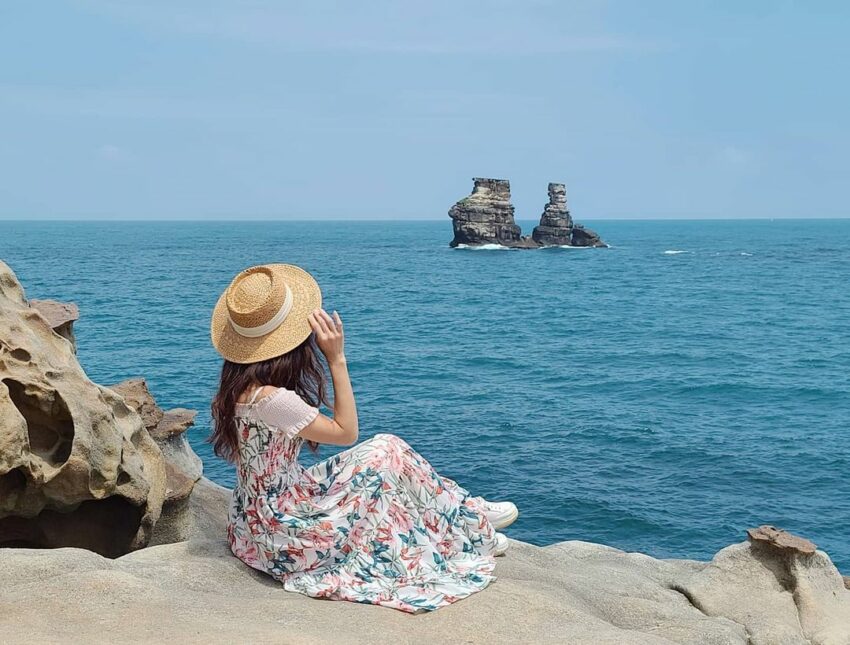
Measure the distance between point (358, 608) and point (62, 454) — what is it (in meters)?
2.97

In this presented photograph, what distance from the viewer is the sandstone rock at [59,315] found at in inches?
387

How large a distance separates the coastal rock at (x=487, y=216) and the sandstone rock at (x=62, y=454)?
103940 millimetres

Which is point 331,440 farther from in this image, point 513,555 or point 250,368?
point 513,555

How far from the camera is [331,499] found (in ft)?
21.0

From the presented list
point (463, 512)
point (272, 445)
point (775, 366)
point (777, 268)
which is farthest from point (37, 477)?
point (777, 268)

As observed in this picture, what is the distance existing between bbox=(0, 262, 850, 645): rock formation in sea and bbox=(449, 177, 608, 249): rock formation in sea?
4046 inches

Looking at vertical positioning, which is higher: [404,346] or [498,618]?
[498,618]

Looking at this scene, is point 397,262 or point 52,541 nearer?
point 52,541

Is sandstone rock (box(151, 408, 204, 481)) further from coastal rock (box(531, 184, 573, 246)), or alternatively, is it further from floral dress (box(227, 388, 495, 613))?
coastal rock (box(531, 184, 573, 246))

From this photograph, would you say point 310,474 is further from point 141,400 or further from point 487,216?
point 487,216

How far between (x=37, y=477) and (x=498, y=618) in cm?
377

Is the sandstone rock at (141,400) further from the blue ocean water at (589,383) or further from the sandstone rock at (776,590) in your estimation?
the blue ocean water at (589,383)

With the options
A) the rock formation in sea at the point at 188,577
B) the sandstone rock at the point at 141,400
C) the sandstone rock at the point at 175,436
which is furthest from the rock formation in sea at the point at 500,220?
the rock formation in sea at the point at 188,577

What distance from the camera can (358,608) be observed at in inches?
239
